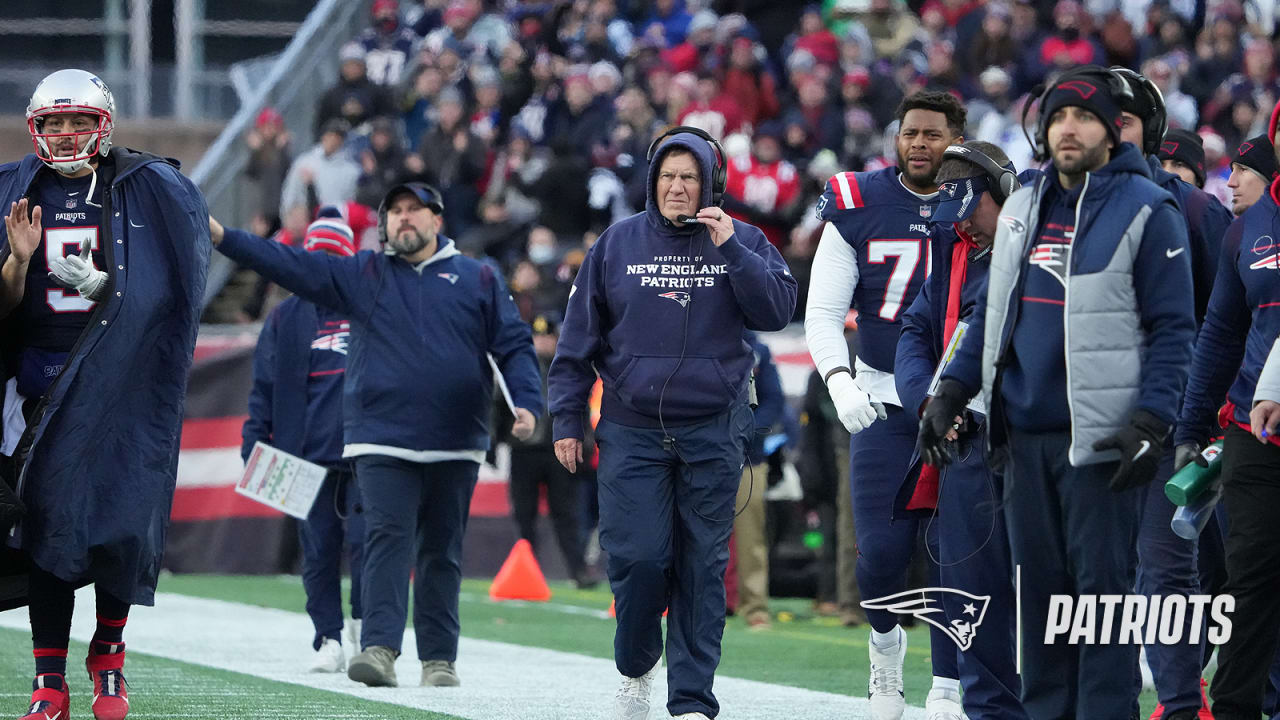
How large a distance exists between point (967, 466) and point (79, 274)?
3020 mm

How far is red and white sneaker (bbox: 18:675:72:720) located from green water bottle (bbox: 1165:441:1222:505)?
148 inches

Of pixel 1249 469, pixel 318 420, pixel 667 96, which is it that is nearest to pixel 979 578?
pixel 1249 469

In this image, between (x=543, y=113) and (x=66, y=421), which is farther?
(x=543, y=113)

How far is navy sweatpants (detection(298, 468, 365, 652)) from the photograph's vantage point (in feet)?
33.2

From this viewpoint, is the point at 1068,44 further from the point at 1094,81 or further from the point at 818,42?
the point at 1094,81

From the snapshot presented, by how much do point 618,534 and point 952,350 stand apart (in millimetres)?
1467

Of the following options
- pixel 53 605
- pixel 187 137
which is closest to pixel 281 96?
pixel 187 137

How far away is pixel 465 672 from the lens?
9.68 m

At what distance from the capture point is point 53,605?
282 inches

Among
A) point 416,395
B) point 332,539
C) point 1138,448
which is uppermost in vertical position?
point 1138,448

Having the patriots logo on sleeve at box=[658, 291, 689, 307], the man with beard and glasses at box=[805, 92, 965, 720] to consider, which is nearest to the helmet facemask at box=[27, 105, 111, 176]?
the patriots logo on sleeve at box=[658, 291, 689, 307]

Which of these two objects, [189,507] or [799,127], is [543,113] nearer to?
[799,127]

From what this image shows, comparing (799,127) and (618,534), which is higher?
(799,127)

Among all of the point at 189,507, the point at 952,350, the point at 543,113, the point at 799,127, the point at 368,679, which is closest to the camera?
the point at 952,350
